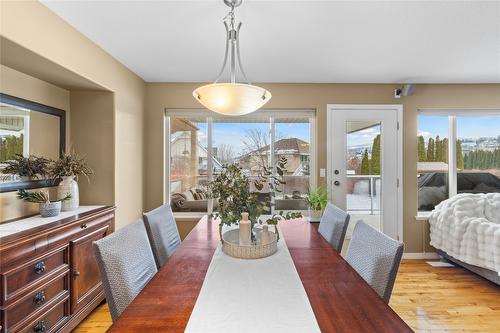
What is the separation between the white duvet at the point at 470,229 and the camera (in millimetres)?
2496

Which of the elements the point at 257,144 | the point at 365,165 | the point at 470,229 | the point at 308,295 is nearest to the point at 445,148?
the point at 365,165

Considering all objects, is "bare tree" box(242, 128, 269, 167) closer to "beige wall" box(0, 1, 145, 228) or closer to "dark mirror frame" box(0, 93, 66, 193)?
"beige wall" box(0, 1, 145, 228)

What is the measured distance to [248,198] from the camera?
4.92ft

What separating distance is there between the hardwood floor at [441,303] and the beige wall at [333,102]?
616 millimetres

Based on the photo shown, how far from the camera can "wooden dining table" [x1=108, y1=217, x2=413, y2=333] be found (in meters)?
0.86

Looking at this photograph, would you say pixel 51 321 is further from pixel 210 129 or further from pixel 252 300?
pixel 210 129

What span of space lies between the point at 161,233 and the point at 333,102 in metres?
2.72

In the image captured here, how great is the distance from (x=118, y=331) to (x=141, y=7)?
1900 millimetres

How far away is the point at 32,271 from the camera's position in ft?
5.19

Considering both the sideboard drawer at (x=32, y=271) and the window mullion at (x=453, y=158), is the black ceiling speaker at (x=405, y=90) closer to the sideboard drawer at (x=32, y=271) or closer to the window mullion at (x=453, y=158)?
the window mullion at (x=453, y=158)

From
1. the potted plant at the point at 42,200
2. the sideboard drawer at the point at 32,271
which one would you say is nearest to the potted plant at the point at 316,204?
the sideboard drawer at the point at 32,271

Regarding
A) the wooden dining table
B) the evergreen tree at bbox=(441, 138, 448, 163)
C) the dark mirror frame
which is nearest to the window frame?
the dark mirror frame

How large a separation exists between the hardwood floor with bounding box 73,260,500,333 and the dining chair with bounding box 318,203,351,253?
99 centimetres

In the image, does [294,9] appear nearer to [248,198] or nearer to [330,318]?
[248,198]
